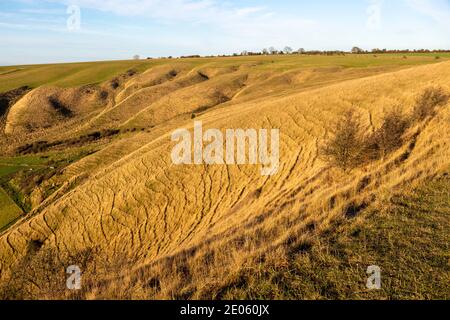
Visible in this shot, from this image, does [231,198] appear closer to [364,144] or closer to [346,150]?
[346,150]

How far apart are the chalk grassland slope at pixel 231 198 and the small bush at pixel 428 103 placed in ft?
1.99

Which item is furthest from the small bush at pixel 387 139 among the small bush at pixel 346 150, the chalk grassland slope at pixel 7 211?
the chalk grassland slope at pixel 7 211

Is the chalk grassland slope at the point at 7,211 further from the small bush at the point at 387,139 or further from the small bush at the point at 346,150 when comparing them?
the small bush at the point at 387,139

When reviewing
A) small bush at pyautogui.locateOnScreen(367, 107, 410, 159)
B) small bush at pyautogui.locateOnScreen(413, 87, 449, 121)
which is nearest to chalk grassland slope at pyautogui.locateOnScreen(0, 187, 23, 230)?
small bush at pyautogui.locateOnScreen(367, 107, 410, 159)

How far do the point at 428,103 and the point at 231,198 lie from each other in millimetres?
11410

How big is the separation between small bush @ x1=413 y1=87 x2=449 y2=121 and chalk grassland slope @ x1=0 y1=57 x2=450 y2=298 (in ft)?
1.99

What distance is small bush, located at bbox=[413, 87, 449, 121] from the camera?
1670cm

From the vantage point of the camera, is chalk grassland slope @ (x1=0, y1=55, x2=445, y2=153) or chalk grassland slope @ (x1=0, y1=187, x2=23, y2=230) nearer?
chalk grassland slope @ (x1=0, y1=187, x2=23, y2=230)

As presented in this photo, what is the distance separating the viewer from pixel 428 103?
56.3 feet

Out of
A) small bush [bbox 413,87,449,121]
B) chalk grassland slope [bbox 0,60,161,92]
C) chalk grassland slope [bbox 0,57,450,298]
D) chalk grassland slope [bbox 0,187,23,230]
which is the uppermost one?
chalk grassland slope [bbox 0,60,161,92]

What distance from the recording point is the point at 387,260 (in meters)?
5.91

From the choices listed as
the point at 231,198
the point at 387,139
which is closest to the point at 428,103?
the point at 387,139

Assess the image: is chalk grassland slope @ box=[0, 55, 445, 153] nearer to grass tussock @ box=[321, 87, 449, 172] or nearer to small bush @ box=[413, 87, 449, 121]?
small bush @ box=[413, 87, 449, 121]
